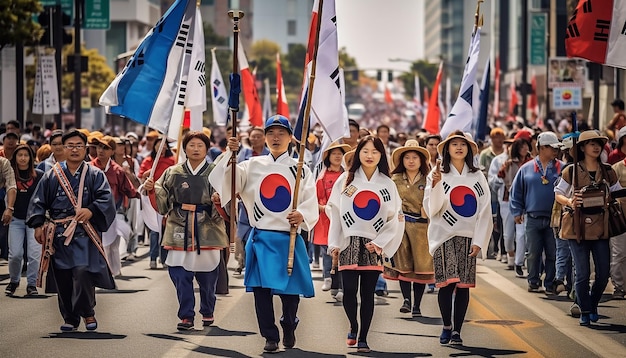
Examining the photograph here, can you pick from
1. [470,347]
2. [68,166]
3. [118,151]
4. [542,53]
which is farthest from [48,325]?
[542,53]

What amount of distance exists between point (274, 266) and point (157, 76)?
3.44 m

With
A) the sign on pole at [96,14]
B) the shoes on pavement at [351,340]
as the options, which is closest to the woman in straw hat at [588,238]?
the shoes on pavement at [351,340]

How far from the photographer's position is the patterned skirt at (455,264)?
11711 millimetres

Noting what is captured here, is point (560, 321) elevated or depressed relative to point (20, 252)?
depressed

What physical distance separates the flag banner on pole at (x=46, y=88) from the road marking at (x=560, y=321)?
14370mm

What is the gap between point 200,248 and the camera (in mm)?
12586

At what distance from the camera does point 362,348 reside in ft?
36.5

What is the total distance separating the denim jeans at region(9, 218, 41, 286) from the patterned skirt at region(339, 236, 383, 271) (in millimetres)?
5569

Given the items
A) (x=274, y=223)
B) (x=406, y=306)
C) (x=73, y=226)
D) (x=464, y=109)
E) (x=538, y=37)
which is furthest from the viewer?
(x=538, y=37)

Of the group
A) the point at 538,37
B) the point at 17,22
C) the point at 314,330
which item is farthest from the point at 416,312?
the point at 538,37

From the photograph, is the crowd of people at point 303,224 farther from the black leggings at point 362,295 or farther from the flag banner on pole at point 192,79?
the flag banner on pole at point 192,79

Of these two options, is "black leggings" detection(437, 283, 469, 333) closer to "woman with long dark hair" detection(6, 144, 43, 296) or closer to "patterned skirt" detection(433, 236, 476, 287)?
"patterned skirt" detection(433, 236, 476, 287)

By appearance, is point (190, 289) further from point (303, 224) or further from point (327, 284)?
point (327, 284)

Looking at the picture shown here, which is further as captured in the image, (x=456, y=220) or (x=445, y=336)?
(x=456, y=220)
